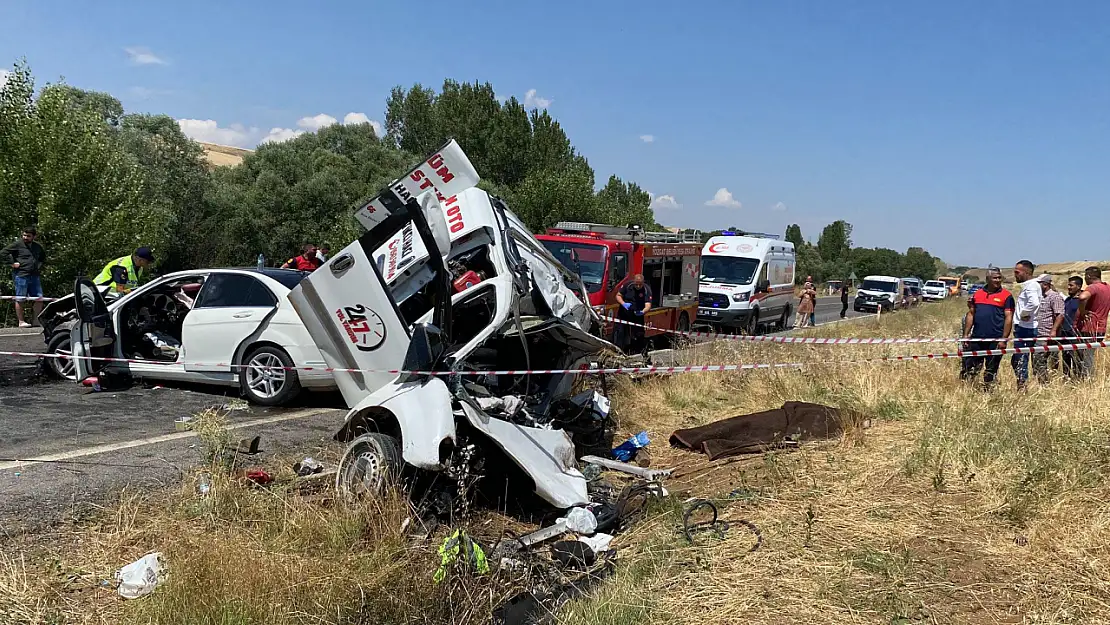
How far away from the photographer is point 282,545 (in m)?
3.96

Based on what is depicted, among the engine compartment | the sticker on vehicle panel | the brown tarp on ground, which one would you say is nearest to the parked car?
the brown tarp on ground

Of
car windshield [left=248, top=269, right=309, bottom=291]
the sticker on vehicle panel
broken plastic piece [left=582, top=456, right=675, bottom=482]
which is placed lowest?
broken plastic piece [left=582, top=456, right=675, bottom=482]

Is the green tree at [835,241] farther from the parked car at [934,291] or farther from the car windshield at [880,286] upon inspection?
the car windshield at [880,286]

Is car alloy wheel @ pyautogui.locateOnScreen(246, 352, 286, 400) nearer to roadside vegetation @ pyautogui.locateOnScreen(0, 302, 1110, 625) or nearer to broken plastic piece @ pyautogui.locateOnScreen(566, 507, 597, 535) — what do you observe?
roadside vegetation @ pyautogui.locateOnScreen(0, 302, 1110, 625)

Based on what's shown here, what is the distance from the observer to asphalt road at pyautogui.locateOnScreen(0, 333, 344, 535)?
5047 mm

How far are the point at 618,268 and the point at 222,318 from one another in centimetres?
649

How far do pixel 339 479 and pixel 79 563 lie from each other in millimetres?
1456

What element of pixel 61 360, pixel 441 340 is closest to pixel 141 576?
pixel 441 340

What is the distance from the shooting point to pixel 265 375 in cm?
808

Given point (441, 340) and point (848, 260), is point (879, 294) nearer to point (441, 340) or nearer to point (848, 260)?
point (441, 340)

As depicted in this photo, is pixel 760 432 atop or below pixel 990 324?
below

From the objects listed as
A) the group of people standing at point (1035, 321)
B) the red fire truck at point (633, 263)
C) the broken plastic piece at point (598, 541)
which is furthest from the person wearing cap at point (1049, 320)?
the broken plastic piece at point (598, 541)

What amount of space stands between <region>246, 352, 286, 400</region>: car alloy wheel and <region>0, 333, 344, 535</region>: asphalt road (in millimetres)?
187

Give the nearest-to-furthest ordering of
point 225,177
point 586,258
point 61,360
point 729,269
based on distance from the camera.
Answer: point 61,360
point 586,258
point 729,269
point 225,177
